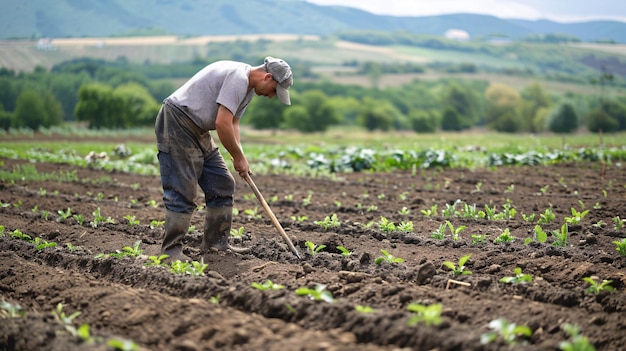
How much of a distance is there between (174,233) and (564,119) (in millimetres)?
62953

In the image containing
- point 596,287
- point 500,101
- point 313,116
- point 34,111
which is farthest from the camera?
point 500,101

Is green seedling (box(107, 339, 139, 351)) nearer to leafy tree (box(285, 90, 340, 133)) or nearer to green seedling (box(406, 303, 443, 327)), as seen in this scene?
green seedling (box(406, 303, 443, 327))

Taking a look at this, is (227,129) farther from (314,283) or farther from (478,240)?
(478,240)

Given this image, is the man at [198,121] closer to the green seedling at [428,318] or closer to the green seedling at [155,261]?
the green seedling at [155,261]

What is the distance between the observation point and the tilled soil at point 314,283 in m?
4.09

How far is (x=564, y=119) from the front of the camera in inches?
2539

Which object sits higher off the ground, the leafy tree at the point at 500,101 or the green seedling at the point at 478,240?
the green seedling at the point at 478,240

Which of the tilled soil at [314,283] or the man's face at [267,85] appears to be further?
the man's face at [267,85]

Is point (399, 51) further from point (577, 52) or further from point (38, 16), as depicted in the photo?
point (38, 16)

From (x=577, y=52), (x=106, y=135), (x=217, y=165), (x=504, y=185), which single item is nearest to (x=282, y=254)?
(x=217, y=165)

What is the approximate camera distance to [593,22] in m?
156

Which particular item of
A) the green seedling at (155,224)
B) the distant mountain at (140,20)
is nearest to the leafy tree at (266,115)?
the distant mountain at (140,20)

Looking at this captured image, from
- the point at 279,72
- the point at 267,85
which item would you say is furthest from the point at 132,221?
the point at 279,72

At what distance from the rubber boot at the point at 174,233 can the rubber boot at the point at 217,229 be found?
0.28 m
